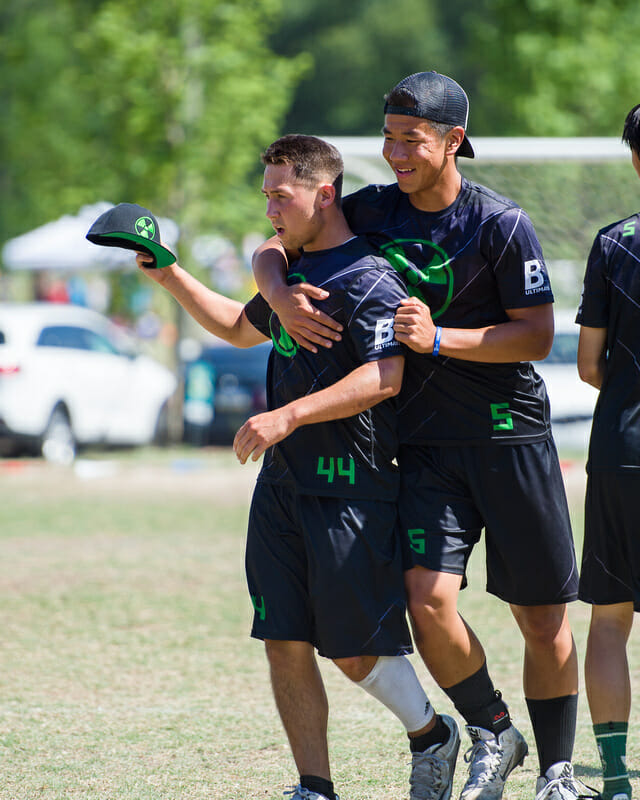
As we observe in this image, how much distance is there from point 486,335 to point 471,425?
12.5 inches

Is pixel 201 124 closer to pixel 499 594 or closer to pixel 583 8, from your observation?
pixel 583 8

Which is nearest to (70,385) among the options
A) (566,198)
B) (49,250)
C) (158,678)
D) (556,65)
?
(566,198)

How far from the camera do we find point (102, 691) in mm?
5410

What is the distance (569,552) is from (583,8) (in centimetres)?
1811

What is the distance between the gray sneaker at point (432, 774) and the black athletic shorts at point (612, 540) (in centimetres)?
66

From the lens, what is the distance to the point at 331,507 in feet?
12.1

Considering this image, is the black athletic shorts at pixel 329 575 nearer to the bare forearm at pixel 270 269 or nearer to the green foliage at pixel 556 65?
the bare forearm at pixel 270 269

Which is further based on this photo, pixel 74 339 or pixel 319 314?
pixel 74 339

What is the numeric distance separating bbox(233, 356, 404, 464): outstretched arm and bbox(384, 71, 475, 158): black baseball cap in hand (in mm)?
763

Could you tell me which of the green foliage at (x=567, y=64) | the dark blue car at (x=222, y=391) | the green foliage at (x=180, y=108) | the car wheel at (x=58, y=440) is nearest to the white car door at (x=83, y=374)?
the car wheel at (x=58, y=440)

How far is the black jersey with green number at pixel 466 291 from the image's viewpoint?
3783 millimetres

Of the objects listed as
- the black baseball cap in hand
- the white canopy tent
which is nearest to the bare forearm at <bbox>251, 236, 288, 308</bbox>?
the black baseball cap in hand

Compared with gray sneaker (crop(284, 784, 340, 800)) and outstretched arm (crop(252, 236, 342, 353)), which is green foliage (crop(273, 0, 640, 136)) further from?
gray sneaker (crop(284, 784, 340, 800))

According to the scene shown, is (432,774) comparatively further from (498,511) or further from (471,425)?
(471,425)
